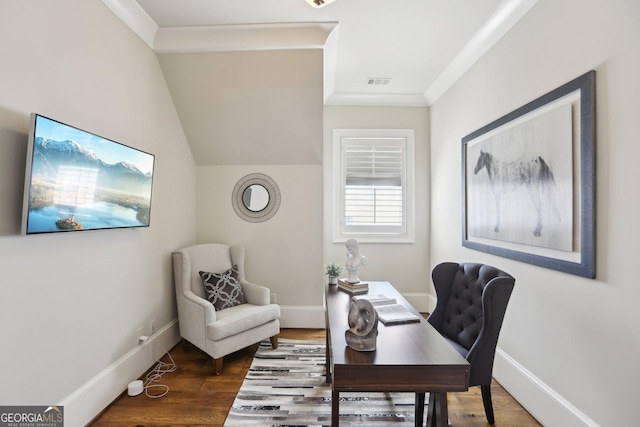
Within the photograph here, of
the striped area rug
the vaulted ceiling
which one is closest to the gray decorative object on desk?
the striped area rug

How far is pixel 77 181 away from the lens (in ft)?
5.91

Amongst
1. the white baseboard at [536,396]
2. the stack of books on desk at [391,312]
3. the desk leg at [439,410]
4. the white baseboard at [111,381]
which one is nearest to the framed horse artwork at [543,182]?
the white baseboard at [536,396]

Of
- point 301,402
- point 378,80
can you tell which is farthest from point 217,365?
point 378,80

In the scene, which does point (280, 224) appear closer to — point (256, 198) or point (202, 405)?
point (256, 198)

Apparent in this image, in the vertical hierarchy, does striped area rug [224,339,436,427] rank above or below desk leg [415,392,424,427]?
below

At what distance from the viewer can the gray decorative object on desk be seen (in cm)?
148

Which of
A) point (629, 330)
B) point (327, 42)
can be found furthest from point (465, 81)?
point (629, 330)

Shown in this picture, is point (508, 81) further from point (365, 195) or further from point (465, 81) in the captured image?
point (365, 195)

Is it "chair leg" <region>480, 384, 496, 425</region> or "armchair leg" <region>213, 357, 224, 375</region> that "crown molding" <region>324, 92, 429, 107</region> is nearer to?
"armchair leg" <region>213, 357, 224, 375</region>

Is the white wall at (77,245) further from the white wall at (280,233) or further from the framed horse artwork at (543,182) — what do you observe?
the framed horse artwork at (543,182)

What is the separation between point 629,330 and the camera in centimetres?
155

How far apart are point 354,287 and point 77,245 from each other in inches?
74.1

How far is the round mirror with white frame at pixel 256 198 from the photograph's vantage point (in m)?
3.79

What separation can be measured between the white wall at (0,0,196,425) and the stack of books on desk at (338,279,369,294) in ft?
5.41
